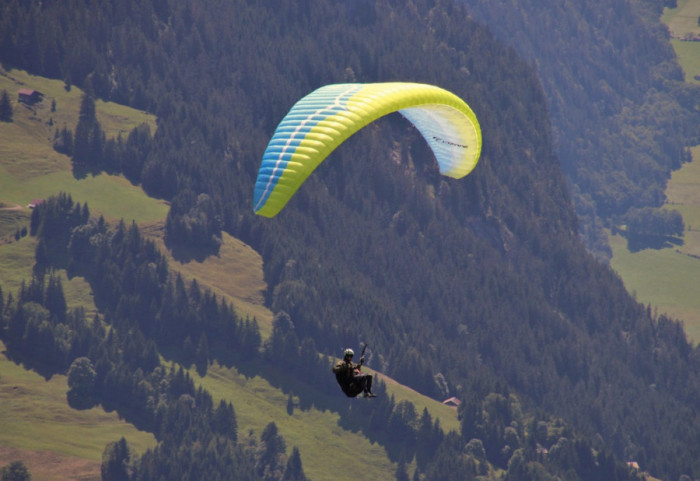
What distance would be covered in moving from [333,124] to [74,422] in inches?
5291

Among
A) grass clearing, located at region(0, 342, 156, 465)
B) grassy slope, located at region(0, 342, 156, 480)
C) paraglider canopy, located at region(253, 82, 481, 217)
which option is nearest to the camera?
paraglider canopy, located at region(253, 82, 481, 217)

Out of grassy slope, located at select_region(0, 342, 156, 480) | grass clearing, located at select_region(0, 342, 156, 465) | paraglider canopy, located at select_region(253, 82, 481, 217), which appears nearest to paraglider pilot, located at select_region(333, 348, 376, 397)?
paraglider canopy, located at select_region(253, 82, 481, 217)

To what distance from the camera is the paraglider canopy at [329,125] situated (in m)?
65.9

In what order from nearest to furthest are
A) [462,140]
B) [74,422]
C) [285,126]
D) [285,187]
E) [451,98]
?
[285,187], [285,126], [451,98], [462,140], [74,422]

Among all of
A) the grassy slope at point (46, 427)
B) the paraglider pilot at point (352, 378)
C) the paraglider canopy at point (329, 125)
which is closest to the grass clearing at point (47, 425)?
the grassy slope at point (46, 427)

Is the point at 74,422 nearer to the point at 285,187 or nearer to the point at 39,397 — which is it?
the point at 39,397

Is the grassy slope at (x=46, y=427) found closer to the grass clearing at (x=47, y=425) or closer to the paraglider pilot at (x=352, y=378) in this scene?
the grass clearing at (x=47, y=425)

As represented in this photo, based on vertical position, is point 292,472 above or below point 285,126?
below

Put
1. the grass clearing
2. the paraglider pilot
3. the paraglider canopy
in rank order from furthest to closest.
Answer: the grass clearing, the paraglider canopy, the paraglider pilot

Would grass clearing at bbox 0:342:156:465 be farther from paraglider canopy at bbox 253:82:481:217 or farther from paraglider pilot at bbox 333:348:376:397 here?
paraglider pilot at bbox 333:348:376:397

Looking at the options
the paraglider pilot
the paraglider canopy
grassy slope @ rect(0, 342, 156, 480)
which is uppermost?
the paraglider canopy

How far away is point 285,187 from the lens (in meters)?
65.5

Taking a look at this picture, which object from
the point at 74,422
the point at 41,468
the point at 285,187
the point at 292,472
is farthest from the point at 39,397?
the point at 285,187

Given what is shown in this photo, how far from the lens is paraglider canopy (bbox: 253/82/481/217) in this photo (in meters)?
65.9
